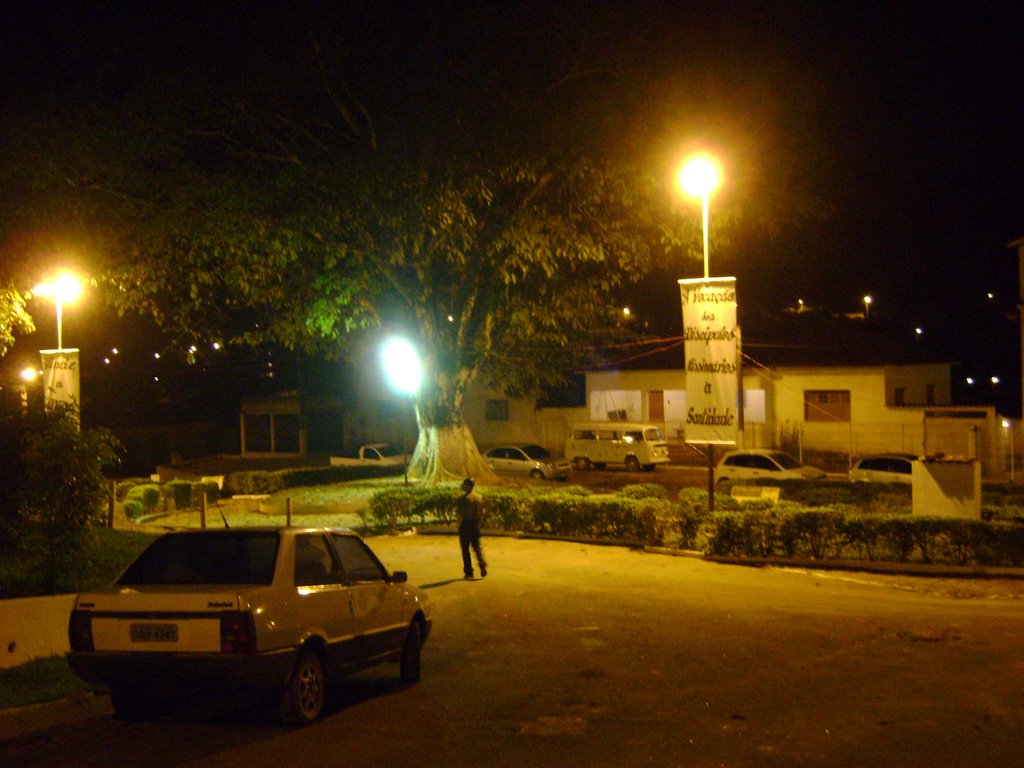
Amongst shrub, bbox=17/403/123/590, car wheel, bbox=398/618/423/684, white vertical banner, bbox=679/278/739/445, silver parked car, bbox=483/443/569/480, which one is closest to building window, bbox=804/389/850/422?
silver parked car, bbox=483/443/569/480

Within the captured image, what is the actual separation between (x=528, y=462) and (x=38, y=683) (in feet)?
99.5

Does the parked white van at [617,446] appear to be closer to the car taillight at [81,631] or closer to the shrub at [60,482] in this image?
the shrub at [60,482]

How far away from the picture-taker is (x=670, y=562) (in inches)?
736

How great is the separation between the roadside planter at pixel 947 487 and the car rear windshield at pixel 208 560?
13.2 meters

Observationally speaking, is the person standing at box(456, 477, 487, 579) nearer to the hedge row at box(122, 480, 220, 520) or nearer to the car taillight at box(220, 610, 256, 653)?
the car taillight at box(220, 610, 256, 653)

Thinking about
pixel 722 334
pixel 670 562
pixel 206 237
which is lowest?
pixel 670 562

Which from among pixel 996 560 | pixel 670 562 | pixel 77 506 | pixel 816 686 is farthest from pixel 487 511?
pixel 816 686

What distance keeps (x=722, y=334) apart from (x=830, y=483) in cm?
933

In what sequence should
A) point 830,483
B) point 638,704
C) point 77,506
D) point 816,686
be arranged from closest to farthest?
Result: point 638,704 → point 816,686 → point 77,506 → point 830,483

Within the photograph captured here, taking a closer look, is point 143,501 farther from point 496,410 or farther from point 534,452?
point 496,410

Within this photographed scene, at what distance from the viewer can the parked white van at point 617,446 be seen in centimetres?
4184

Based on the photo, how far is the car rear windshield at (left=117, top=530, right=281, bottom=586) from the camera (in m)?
8.38

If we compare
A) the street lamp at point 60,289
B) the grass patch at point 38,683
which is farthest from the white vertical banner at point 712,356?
the street lamp at point 60,289

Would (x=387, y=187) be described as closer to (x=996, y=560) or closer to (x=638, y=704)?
(x=996, y=560)
